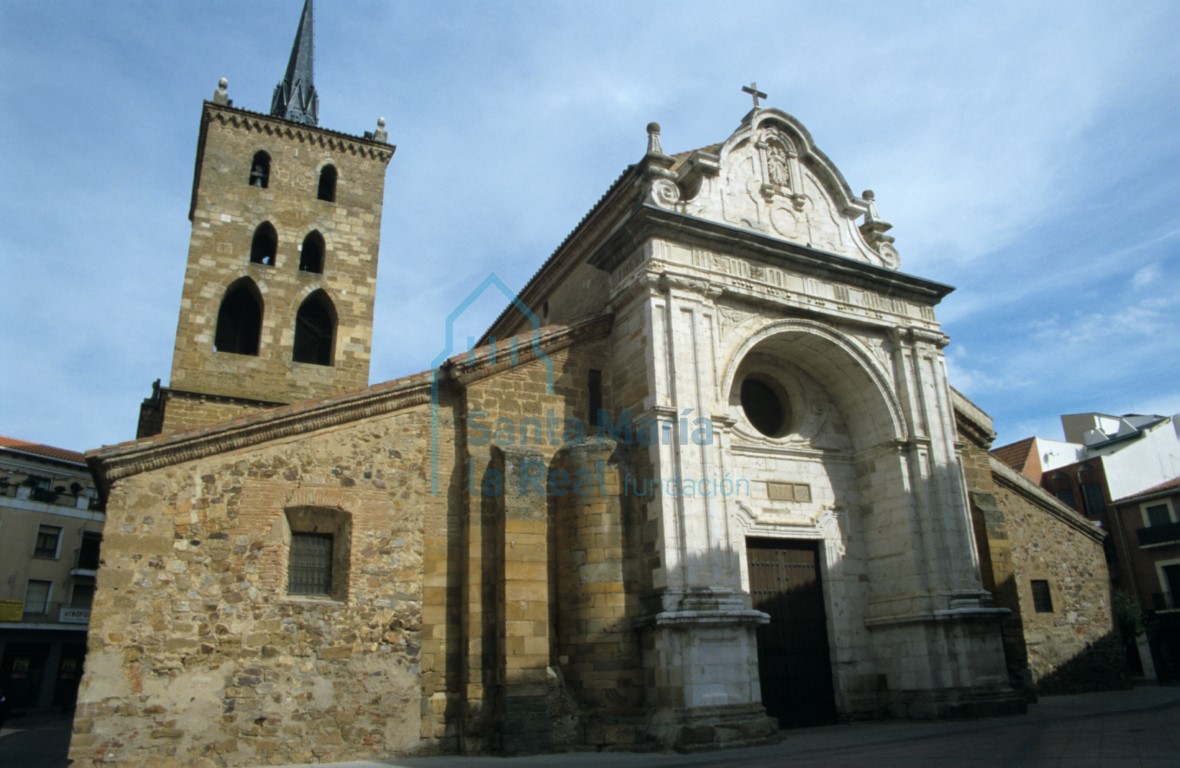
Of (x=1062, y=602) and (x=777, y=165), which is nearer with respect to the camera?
(x=777, y=165)

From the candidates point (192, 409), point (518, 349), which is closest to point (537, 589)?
point (518, 349)

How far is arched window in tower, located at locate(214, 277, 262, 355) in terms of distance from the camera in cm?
2283

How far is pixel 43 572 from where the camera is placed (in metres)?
32.8

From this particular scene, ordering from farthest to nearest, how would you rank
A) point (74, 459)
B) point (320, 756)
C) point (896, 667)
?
point (74, 459), point (896, 667), point (320, 756)

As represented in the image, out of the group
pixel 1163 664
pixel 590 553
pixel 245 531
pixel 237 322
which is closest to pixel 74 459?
pixel 237 322

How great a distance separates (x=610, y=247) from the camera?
15000 mm

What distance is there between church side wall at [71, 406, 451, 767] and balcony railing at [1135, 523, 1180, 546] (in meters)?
31.3

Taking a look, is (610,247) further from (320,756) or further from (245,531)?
(320,756)

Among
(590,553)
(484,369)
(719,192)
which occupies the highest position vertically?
(719,192)

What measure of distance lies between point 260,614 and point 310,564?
3.46 feet

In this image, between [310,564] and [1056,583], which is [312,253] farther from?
[1056,583]

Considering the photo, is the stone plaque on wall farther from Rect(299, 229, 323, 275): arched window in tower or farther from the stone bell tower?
Rect(299, 229, 323, 275): arched window in tower

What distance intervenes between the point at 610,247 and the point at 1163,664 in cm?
2962

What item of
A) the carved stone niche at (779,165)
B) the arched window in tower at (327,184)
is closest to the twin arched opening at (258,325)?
the arched window in tower at (327,184)
